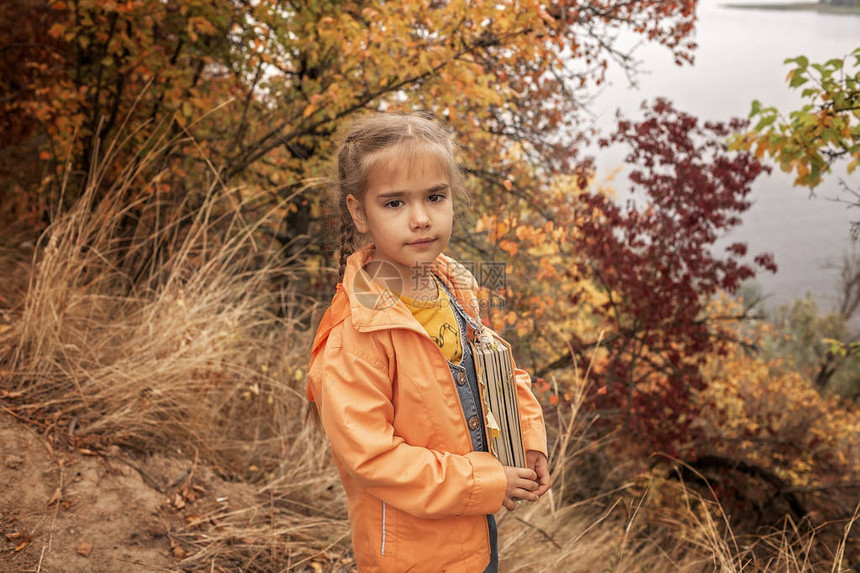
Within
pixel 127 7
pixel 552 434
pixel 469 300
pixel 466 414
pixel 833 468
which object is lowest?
pixel 833 468

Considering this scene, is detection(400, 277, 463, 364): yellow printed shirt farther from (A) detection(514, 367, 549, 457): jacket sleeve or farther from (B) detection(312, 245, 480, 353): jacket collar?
(A) detection(514, 367, 549, 457): jacket sleeve

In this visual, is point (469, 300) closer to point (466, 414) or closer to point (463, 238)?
point (466, 414)

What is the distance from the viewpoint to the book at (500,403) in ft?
4.75

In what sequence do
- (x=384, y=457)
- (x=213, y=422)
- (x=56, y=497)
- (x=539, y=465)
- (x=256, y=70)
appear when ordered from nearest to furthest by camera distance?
(x=384, y=457) → (x=539, y=465) → (x=56, y=497) → (x=213, y=422) → (x=256, y=70)

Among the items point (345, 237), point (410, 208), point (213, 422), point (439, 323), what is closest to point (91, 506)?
point (213, 422)

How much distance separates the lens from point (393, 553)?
139 centimetres

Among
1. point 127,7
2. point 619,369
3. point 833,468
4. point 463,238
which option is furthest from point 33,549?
point 833,468

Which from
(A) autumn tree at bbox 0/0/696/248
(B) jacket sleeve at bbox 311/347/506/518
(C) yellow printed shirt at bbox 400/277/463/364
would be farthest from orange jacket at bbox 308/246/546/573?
(A) autumn tree at bbox 0/0/696/248

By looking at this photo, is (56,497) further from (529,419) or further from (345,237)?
(529,419)

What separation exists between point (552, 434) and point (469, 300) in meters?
2.49

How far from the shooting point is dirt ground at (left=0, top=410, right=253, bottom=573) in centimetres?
192

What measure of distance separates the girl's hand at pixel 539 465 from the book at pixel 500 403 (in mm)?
101

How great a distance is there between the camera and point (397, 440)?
4.33 feet

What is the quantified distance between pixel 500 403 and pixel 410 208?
55 centimetres
